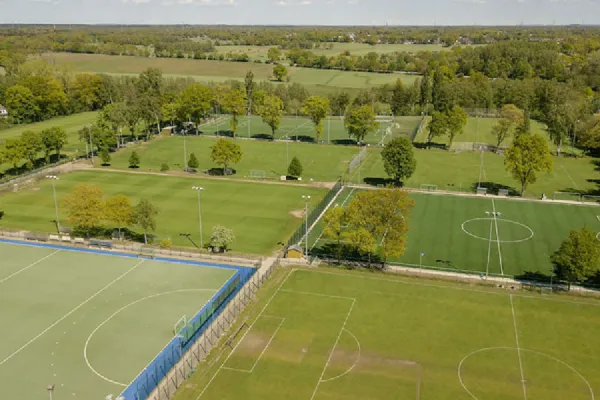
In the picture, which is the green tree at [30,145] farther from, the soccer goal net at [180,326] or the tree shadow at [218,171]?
the soccer goal net at [180,326]

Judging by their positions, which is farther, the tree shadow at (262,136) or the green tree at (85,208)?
the tree shadow at (262,136)

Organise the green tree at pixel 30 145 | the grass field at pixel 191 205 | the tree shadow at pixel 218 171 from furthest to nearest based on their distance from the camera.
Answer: the tree shadow at pixel 218 171 < the green tree at pixel 30 145 < the grass field at pixel 191 205

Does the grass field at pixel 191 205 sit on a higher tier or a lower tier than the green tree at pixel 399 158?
lower

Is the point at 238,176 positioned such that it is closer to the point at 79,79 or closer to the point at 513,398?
the point at 513,398

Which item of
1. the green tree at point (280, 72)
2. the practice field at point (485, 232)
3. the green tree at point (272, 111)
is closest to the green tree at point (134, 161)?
the green tree at point (272, 111)

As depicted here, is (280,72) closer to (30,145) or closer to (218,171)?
(218,171)

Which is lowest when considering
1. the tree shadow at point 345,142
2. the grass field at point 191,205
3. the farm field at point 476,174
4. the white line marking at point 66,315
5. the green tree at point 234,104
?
the white line marking at point 66,315
